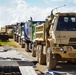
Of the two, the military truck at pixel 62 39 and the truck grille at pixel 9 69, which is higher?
the military truck at pixel 62 39

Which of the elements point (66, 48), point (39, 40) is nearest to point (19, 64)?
point (66, 48)

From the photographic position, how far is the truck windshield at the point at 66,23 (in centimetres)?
1415

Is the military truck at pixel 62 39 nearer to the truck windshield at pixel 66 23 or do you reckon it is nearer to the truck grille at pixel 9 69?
the truck windshield at pixel 66 23

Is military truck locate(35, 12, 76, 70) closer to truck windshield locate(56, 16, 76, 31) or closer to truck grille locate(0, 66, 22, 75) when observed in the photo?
truck windshield locate(56, 16, 76, 31)

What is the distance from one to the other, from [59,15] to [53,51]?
165cm

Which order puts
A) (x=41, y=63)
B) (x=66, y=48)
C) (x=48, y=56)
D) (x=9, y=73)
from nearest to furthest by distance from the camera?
1. (x=9, y=73)
2. (x=66, y=48)
3. (x=48, y=56)
4. (x=41, y=63)

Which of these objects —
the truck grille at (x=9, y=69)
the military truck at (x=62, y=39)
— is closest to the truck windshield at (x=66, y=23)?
the military truck at (x=62, y=39)

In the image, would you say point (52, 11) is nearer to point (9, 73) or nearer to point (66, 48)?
point (66, 48)

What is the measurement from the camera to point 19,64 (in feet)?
47.9

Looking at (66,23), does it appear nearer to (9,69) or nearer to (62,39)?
(62,39)

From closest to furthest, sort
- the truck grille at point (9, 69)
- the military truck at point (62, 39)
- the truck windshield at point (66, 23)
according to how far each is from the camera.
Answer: the truck grille at point (9, 69) → the military truck at point (62, 39) → the truck windshield at point (66, 23)

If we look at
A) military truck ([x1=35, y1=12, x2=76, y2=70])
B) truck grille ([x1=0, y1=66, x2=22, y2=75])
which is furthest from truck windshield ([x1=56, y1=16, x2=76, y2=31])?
truck grille ([x1=0, y1=66, x2=22, y2=75])

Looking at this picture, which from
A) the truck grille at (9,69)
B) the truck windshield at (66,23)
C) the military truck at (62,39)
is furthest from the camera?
the truck windshield at (66,23)

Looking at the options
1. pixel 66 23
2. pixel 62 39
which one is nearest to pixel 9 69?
pixel 62 39
